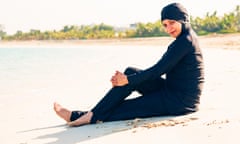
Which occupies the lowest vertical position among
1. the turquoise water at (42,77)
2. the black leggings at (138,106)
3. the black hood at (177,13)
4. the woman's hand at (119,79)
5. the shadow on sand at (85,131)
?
the turquoise water at (42,77)

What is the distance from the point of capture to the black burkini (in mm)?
4191

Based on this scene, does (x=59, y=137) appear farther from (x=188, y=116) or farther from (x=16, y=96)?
(x=16, y=96)

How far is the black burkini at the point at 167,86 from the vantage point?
4.19 m

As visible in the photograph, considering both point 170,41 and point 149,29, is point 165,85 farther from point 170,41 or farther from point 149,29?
point 149,29

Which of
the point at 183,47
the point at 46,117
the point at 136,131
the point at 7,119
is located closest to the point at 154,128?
the point at 136,131

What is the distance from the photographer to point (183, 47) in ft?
13.8

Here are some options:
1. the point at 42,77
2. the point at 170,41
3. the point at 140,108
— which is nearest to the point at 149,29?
the point at 170,41

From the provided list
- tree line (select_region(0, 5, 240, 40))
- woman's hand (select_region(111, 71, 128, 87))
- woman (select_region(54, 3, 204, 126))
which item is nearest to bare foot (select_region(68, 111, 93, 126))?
woman (select_region(54, 3, 204, 126))

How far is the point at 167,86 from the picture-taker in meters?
4.35

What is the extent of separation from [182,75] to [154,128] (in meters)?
0.60

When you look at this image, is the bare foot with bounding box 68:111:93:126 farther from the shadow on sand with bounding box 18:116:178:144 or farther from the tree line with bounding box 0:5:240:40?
the tree line with bounding box 0:5:240:40

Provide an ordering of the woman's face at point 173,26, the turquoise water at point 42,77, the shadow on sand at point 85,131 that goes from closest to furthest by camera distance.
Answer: the shadow on sand at point 85,131
the woman's face at point 173,26
the turquoise water at point 42,77

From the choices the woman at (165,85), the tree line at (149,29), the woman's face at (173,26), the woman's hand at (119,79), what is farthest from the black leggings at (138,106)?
the tree line at (149,29)

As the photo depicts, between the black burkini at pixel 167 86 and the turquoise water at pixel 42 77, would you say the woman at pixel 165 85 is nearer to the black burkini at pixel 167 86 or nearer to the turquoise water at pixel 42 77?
the black burkini at pixel 167 86
